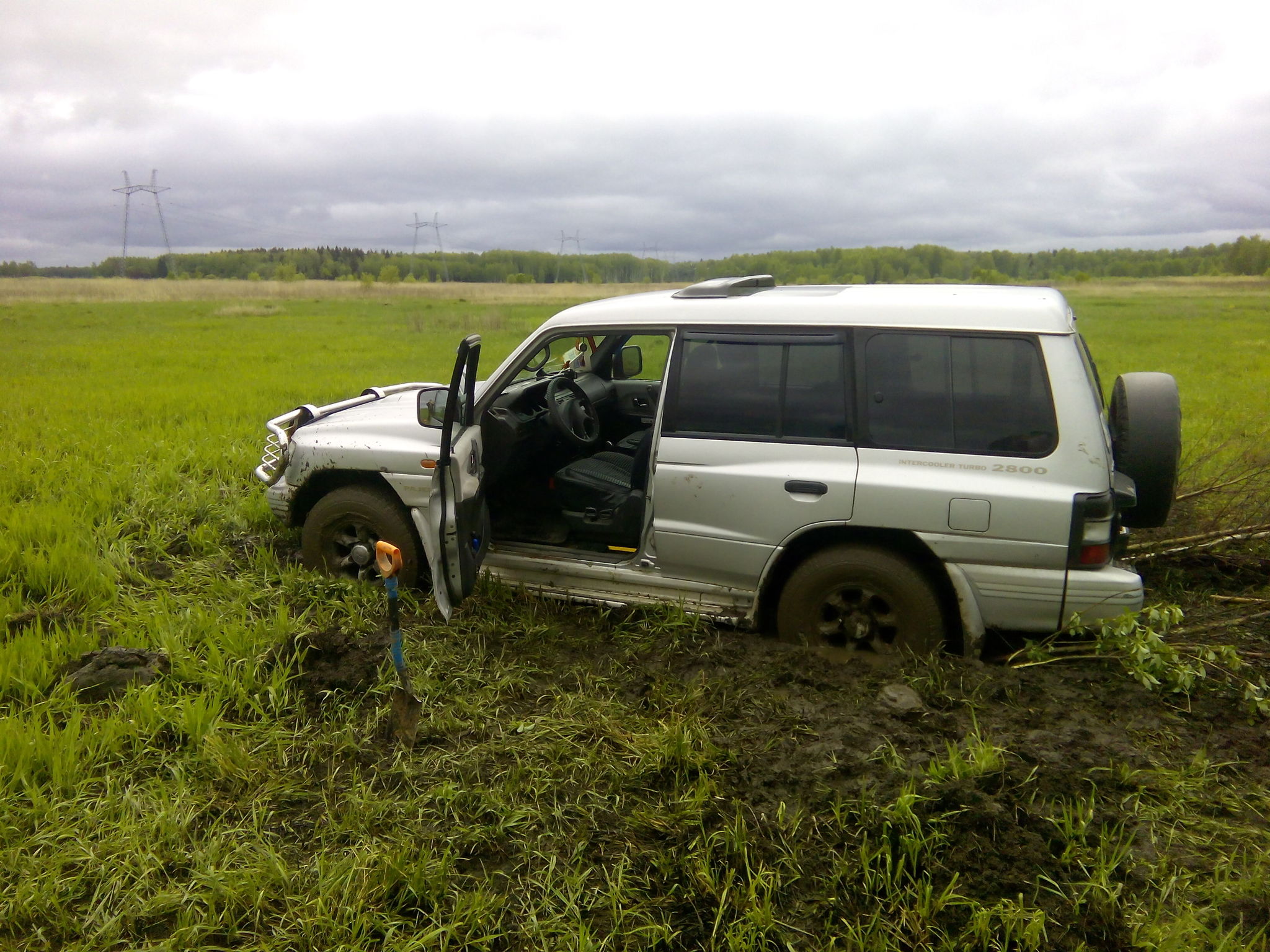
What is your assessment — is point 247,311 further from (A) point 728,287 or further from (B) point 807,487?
(B) point 807,487

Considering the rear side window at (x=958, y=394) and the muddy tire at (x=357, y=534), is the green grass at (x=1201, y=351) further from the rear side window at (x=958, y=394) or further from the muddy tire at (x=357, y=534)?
the muddy tire at (x=357, y=534)

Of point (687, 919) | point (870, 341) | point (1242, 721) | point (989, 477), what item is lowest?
point (687, 919)

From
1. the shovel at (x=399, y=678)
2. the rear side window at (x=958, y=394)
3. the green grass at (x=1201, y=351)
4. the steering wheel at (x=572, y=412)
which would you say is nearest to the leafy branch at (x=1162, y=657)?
the rear side window at (x=958, y=394)

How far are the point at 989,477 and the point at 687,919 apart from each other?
7.23ft

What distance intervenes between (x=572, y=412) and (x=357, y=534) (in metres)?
1.46

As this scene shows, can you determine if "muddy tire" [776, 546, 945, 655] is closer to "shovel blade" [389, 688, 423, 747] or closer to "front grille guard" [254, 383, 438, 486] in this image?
"shovel blade" [389, 688, 423, 747]

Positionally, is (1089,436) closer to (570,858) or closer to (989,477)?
(989,477)

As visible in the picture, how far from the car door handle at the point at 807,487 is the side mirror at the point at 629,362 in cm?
217

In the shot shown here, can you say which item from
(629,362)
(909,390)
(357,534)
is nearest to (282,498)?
(357,534)

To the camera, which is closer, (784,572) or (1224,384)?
(784,572)

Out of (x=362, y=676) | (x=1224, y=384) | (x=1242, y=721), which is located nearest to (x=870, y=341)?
(x=1242, y=721)

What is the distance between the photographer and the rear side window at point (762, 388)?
12.5ft

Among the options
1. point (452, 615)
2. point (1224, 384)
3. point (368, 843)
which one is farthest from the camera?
point (1224, 384)

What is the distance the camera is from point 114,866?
8.70 ft
